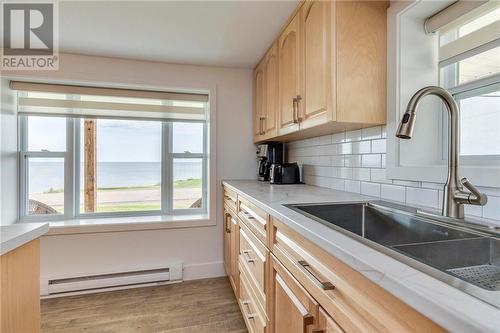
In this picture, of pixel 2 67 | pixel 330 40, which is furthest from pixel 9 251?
pixel 2 67

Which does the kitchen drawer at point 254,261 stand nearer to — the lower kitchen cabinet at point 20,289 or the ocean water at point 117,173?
the lower kitchen cabinet at point 20,289

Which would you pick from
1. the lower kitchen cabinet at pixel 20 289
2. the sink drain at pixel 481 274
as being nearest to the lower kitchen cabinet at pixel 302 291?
the sink drain at pixel 481 274

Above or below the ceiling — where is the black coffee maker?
below

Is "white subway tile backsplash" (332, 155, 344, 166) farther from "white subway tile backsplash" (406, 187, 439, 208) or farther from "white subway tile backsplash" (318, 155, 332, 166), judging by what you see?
"white subway tile backsplash" (406, 187, 439, 208)

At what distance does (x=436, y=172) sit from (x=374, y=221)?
1.14ft

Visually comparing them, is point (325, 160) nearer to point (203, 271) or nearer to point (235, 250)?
point (235, 250)

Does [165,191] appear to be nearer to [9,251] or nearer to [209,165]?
[209,165]

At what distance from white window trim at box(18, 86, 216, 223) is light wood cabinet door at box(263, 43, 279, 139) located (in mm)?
643

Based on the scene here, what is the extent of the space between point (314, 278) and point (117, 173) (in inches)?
99.7

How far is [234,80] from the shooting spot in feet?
9.05

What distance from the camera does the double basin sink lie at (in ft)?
1.73

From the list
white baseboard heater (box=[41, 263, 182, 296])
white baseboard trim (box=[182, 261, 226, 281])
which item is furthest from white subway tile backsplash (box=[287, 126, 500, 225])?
white baseboard heater (box=[41, 263, 182, 296])

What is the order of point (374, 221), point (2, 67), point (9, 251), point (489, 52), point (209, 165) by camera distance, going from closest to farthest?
point (9, 251) → point (489, 52) → point (374, 221) → point (2, 67) → point (209, 165)

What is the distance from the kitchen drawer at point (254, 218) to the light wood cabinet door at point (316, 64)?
0.59 meters
